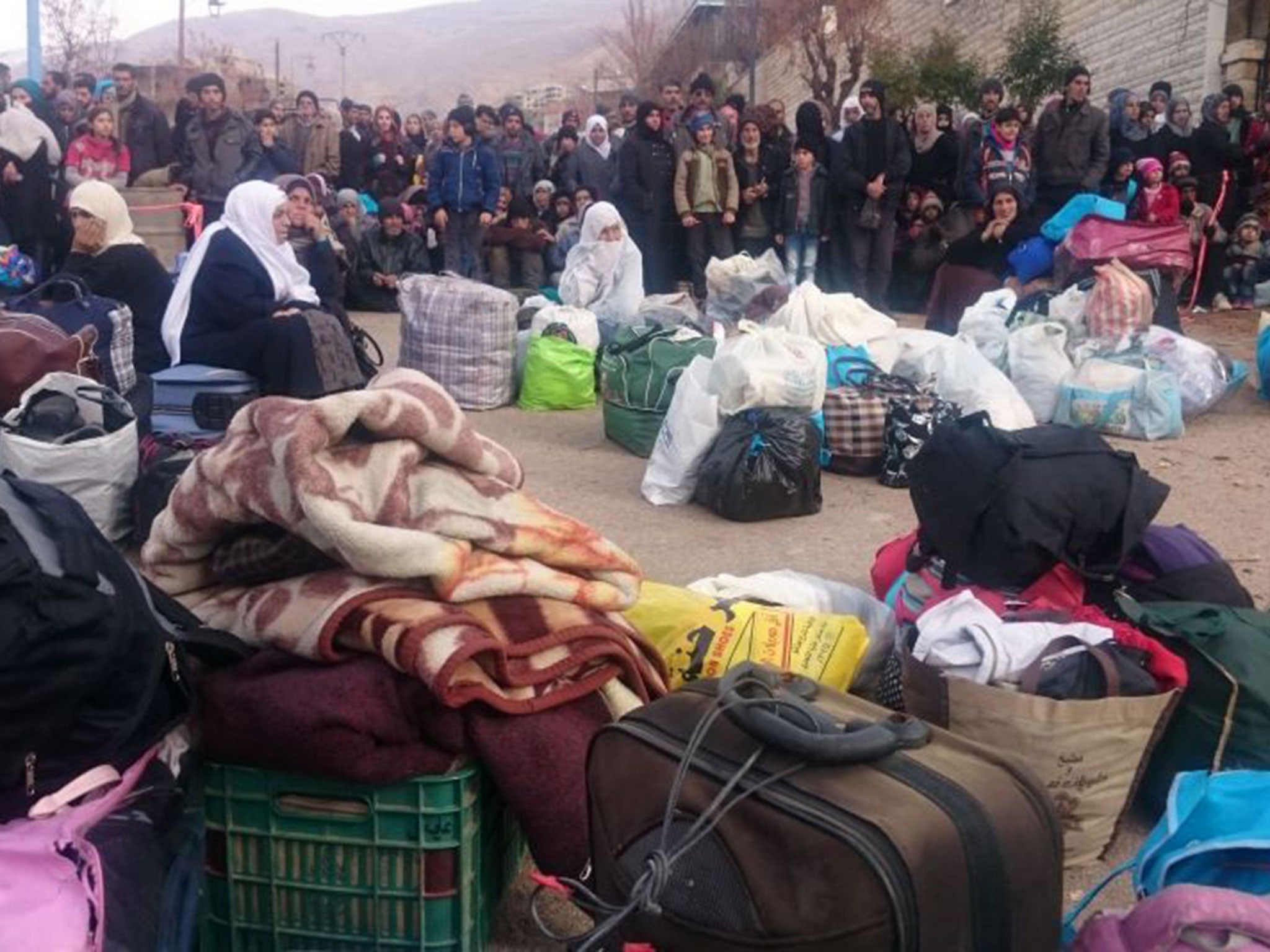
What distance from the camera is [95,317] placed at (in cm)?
607

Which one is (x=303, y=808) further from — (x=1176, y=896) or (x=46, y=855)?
(x=1176, y=896)

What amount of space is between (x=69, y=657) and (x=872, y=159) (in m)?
11.2

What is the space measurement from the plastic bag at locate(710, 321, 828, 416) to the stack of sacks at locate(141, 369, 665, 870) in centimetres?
348

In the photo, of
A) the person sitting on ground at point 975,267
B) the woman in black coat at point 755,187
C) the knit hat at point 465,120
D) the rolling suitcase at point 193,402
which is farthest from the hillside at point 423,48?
the rolling suitcase at point 193,402

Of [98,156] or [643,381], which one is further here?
[98,156]

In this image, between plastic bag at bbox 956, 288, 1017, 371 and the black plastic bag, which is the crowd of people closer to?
plastic bag at bbox 956, 288, 1017, 371

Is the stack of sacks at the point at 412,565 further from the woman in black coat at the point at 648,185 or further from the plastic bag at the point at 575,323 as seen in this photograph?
the woman in black coat at the point at 648,185

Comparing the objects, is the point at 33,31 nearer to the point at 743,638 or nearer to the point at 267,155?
the point at 267,155

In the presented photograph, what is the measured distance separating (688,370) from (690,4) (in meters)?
46.0

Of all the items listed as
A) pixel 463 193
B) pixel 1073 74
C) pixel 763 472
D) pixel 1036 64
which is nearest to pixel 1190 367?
pixel 763 472

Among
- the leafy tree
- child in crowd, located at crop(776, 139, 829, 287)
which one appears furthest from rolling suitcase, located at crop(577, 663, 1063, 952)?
the leafy tree

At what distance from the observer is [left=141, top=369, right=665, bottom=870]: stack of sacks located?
2557 mm

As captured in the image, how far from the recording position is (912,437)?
663cm

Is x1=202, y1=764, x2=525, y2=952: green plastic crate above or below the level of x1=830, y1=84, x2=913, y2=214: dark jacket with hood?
below
